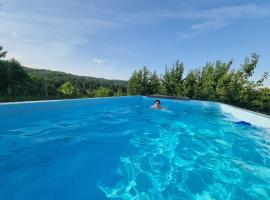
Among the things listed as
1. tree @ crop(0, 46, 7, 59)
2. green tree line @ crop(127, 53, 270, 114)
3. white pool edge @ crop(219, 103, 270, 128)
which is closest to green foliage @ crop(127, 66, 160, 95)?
green tree line @ crop(127, 53, 270, 114)

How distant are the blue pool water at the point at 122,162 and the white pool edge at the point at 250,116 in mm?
382

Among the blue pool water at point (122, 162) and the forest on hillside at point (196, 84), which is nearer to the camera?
the blue pool water at point (122, 162)

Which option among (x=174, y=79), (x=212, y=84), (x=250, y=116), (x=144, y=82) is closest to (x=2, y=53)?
(x=144, y=82)

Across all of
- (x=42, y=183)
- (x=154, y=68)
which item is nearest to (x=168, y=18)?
(x=154, y=68)

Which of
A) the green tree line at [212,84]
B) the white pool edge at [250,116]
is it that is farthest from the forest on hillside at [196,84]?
the white pool edge at [250,116]

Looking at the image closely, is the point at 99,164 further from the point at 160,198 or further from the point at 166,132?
the point at 166,132

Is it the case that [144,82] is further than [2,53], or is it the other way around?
[144,82]

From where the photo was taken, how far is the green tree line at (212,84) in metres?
11.5

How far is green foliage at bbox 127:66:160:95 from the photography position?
16016 mm

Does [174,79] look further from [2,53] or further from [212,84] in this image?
[2,53]

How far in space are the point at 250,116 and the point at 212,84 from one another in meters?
6.07

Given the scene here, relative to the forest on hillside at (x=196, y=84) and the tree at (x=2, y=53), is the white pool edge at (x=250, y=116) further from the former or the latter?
the tree at (x=2, y=53)

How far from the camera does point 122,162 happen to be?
3248mm

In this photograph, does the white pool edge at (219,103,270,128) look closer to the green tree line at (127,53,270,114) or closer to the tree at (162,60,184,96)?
the green tree line at (127,53,270,114)
